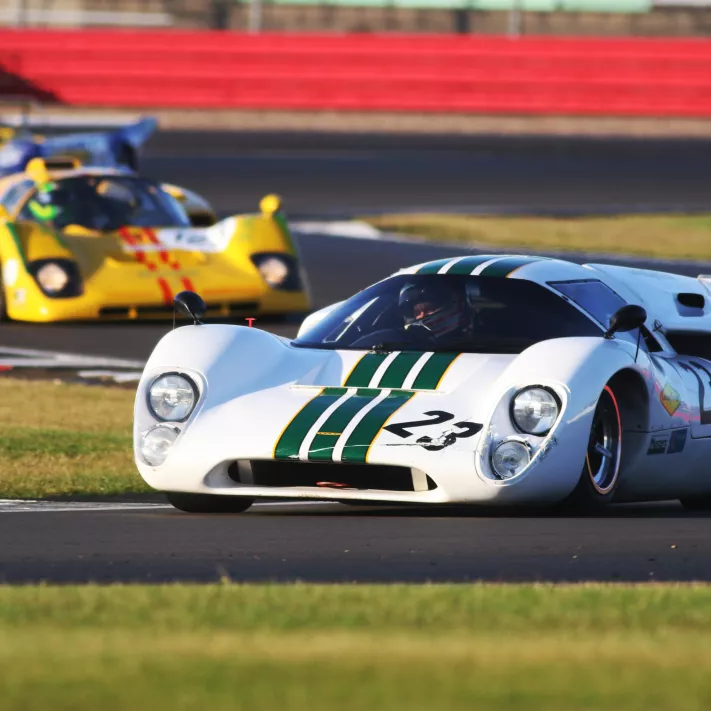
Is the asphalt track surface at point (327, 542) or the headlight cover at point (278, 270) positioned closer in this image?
the asphalt track surface at point (327, 542)

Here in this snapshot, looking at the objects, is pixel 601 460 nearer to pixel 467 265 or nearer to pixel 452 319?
pixel 452 319

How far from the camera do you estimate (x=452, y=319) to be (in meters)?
9.01

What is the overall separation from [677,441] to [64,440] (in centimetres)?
345

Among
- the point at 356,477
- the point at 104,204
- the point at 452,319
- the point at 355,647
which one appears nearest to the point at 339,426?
the point at 356,477

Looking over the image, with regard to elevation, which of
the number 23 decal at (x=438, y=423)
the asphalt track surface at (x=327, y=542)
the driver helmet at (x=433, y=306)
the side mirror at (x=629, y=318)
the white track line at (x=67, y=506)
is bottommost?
the white track line at (x=67, y=506)

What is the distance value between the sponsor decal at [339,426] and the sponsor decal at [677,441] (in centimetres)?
133

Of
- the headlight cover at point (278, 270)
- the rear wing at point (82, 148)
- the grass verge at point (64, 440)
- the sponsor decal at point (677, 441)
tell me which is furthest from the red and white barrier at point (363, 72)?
the sponsor decal at point (677, 441)

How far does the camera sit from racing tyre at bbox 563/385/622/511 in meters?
8.33

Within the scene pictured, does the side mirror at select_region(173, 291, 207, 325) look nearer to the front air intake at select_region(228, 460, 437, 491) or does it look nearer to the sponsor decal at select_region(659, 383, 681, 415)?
the front air intake at select_region(228, 460, 437, 491)

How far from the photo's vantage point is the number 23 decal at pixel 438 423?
26.3ft

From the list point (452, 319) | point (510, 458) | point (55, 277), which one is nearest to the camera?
point (510, 458)

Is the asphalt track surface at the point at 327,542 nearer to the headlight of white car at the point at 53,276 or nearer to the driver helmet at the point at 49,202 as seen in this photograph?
the headlight of white car at the point at 53,276

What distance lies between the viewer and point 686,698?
4.43 m

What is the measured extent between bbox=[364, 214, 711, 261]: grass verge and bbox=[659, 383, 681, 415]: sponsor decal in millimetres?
A: 13899
